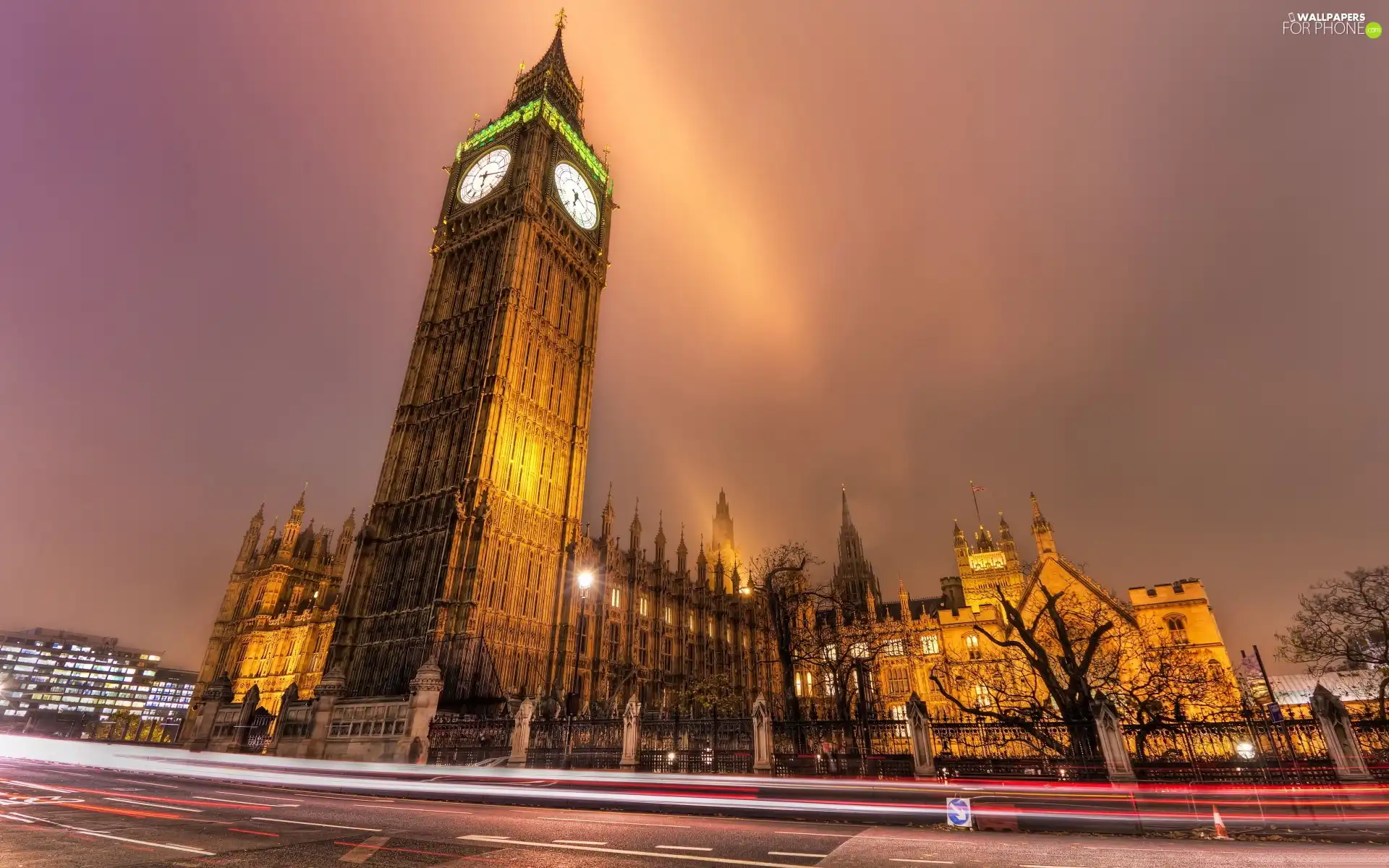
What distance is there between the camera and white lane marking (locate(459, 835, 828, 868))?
24.4 ft

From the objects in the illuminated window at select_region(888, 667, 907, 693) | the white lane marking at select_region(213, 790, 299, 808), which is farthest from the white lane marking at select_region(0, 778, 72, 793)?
the illuminated window at select_region(888, 667, 907, 693)

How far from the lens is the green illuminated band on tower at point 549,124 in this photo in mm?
58094

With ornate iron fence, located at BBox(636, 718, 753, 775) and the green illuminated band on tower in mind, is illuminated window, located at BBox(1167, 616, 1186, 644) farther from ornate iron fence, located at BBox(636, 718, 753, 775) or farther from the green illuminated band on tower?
the green illuminated band on tower

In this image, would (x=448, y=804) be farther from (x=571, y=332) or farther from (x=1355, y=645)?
(x=571, y=332)

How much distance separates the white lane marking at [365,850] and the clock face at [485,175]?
56.5 metres

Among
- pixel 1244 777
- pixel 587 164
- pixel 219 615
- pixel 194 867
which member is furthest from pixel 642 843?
pixel 219 615

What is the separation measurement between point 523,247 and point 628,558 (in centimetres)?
2904

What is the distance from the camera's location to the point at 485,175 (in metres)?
56.8

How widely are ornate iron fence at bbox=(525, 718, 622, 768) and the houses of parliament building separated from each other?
561cm

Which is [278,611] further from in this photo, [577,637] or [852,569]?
[852,569]

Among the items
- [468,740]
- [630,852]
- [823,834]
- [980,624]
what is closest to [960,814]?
[823,834]

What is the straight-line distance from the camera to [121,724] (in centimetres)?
8144

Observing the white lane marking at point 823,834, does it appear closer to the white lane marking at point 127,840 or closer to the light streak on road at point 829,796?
the light streak on road at point 829,796

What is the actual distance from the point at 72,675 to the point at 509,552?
721 ft
